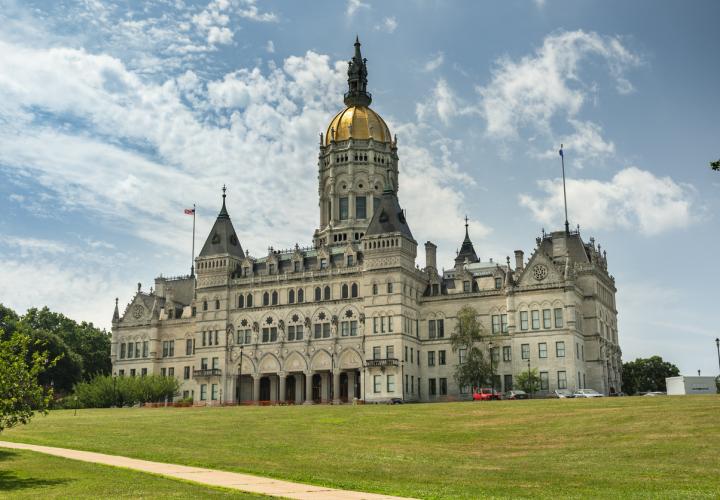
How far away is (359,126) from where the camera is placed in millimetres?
117500

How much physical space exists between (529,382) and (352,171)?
40.7 m

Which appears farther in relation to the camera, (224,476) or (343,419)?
(343,419)

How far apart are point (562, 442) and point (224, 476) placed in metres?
18.3

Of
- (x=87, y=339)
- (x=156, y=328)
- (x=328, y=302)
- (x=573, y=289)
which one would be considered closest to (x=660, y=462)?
(x=573, y=289)

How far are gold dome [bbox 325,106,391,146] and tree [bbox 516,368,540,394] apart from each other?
43.0 meters

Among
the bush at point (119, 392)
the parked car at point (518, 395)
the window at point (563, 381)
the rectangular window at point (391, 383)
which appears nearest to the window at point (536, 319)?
the window at point (563, 381)

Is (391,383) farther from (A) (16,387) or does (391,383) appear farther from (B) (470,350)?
(A) (16,387)

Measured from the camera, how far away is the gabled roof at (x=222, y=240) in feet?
353

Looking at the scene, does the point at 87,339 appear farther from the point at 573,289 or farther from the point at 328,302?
the point at 573,289

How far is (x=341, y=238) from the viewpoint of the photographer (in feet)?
368

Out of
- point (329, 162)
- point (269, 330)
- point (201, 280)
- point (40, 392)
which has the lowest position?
point (40, 392)

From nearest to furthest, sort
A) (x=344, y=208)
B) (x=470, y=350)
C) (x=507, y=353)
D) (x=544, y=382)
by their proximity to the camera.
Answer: (x=544, y=382) < (x=470, y=350) < (x=507, y=353) < (x=344, y=208)

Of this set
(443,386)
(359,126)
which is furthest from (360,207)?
(443,386)

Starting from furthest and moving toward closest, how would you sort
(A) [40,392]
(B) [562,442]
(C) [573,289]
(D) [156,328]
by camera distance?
(D) [156,328], (C) [573,289], (B) [562,442], (A) [40,392]
